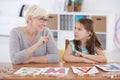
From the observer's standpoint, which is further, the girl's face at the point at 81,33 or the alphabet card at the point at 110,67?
the girl's face at the point at 81,33

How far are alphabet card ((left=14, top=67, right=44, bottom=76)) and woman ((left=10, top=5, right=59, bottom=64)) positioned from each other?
0.29 meters

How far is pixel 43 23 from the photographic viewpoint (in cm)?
228

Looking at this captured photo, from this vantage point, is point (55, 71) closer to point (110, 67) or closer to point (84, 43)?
point (110, 67)

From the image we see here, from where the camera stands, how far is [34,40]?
7.52 feet

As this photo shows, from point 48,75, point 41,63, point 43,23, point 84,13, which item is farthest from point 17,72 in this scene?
point 84,13

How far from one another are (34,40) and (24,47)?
11 cm

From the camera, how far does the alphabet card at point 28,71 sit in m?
1.68

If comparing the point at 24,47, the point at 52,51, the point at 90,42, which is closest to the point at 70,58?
the point at 52,51

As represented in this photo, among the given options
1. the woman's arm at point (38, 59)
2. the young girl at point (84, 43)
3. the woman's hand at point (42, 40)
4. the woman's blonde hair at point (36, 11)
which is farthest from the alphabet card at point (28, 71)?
the woman's blonde hair at point (36, 11)

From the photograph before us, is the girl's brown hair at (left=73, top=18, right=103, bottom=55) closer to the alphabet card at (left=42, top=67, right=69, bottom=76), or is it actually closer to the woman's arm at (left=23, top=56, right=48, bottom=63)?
the woman's arm at (left=23, top=56, right=48, bottom=63)

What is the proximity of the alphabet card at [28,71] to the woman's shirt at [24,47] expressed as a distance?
0.82 feet

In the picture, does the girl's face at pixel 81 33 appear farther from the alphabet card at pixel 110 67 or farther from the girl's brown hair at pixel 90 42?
the alphabet card at pixel 110 67

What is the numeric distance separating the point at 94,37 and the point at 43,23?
20.7 inches

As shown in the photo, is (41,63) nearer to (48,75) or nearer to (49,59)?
(49,59)
